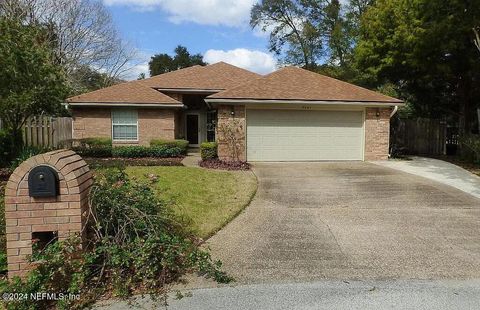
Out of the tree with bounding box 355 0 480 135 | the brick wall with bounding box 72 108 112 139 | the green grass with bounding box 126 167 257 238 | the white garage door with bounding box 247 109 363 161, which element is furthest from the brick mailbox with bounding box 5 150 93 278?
the brick wall with bounding box 72 108 112 139

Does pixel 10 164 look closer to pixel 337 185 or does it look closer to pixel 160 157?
pixel 160 157

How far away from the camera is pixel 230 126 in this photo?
46.5 feet

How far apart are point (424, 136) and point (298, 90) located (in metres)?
9.03

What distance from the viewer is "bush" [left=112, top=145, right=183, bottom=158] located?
1634 centimetres

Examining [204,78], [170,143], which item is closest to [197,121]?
[204,78]

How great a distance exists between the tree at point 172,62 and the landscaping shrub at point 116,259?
163 feet

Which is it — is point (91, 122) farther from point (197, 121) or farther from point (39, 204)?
point (39, 204)

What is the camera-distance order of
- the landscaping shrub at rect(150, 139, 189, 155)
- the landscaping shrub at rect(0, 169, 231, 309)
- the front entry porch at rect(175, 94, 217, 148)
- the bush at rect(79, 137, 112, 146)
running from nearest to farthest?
1. the landscaping shrub at rect(0, 169, 231, 309)
2. the bush at rect(79, 137, 112, 146)
3. the landscaping shrub at rect(150, 139, 189, 155)
4. the front entry porch at rect(175, 94, 217, 148)

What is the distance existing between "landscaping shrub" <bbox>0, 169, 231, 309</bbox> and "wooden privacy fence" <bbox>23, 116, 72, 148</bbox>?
15.3 m

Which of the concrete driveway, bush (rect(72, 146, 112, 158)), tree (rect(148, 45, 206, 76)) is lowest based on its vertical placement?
the concrete driveway

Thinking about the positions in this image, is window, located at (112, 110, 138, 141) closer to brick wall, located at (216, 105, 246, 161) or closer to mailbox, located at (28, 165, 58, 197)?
brick wall, located at (216, 105, 246, 161)

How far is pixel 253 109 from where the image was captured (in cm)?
1434

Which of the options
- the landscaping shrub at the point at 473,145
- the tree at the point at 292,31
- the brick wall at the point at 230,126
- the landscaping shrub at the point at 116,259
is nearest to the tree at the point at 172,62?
the tree at the point at 292,31

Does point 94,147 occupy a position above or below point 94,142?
below
